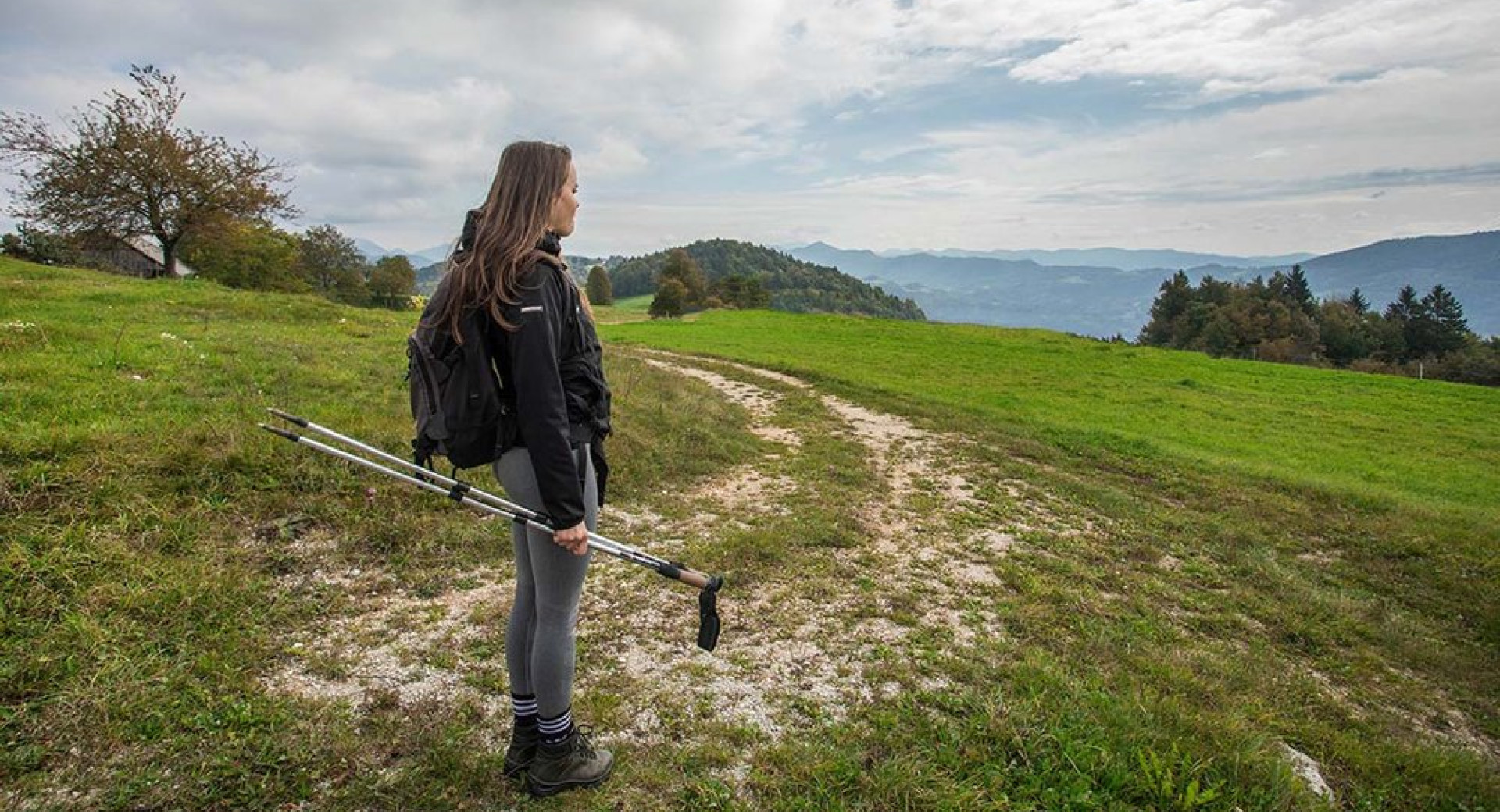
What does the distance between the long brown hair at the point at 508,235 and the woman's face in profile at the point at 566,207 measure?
0.02 meters

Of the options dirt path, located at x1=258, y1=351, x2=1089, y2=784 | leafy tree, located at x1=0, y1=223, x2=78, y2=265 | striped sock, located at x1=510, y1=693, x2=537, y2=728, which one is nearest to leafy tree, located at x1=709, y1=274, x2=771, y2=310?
leafy tree, located at x1=0, y1=223, x2=78, y2=265

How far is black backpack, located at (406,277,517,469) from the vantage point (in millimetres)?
2684

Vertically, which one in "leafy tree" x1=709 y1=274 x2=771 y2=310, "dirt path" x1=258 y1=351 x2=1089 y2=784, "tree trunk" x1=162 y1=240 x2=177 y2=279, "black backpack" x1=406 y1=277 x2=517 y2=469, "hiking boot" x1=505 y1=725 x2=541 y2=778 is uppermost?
"leafy tree" x1=709 y1=274 x2=771 y2=310

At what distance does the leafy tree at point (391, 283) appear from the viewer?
7188 centimetres

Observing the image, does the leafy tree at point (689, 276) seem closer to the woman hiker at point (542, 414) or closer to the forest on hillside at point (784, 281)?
the forest on hillside at point (784, 281)

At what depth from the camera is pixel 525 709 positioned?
10.8ft

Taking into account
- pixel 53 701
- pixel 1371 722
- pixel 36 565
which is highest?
pixel 36 565

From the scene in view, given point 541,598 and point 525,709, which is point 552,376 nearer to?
point 541,598

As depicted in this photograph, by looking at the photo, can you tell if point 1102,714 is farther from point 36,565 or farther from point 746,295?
point 746,295

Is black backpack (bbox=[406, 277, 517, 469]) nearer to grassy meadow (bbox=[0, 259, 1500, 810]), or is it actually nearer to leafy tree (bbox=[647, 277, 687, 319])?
grassy meadow (bbox=[0, 259, 1500, 810])

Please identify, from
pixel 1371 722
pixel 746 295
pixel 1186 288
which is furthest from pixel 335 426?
pixel 1186 288

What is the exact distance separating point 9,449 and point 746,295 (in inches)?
3301

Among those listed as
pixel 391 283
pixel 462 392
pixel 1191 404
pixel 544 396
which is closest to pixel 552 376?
pixel 544 396

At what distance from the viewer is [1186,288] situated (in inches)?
3322
